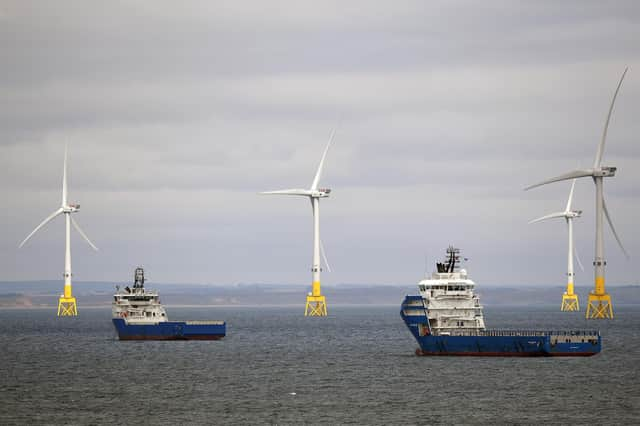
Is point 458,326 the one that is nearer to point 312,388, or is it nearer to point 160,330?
point 312,388

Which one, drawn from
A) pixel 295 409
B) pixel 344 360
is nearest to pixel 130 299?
pixel 344 360

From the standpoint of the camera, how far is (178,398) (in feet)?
348

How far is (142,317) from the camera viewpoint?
600 feet

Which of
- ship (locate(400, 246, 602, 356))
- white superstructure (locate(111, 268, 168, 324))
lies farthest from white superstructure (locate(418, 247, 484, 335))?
white superstructure (locate(111, 268, 168, 324))

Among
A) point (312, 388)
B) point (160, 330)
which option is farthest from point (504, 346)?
point (160, 330)

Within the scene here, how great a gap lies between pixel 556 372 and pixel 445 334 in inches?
692

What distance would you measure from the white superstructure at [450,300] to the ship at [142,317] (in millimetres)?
54034

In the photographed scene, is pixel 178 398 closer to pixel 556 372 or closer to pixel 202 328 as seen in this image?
pixel 556 372

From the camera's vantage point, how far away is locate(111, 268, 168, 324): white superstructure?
17850cm

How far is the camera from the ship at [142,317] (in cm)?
17900

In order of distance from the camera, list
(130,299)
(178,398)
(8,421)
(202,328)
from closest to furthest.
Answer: (8,421), (178,398), (130,299), (202,328)

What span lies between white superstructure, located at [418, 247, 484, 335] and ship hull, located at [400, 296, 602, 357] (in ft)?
3.95

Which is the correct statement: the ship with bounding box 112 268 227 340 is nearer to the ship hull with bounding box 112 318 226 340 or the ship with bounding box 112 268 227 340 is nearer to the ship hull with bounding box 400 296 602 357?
Answer: the ship hull with bounding box 112 318 226 340

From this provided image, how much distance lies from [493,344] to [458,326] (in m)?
4.76
